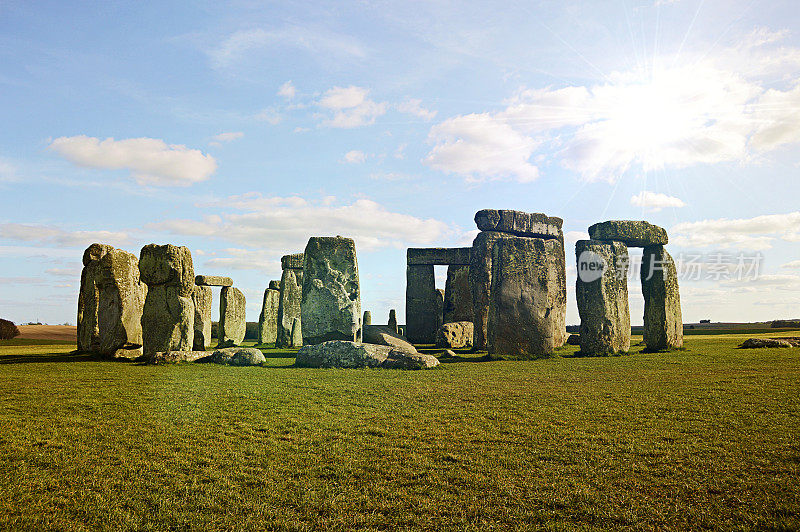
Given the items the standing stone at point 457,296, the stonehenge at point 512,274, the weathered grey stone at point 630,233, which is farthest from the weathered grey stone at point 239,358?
the standing stone at point 457,296

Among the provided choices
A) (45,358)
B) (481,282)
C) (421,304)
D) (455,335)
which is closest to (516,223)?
(481,282)

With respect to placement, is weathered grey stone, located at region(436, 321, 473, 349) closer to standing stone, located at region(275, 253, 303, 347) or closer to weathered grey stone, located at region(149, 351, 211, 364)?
standing stone, located at region(275, 253, 303, 347)

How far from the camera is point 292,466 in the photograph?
3561 millimetres

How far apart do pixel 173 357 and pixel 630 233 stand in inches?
466

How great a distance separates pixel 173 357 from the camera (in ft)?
33.3

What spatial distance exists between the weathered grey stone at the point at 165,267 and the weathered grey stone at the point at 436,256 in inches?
402

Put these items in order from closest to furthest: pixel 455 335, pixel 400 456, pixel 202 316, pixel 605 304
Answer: pixel 400 456 → pixel 605 304 → pixel 202 316 → pixel 455 335

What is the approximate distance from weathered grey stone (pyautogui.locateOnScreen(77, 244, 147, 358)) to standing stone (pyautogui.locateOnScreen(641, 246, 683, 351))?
517 inches

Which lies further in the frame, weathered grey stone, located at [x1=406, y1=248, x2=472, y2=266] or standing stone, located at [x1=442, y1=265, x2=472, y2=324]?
weathered grey stone, located at [x1=406, y1=248, x2=472, y2=266]

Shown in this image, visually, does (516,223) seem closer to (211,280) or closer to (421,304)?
(421,304)

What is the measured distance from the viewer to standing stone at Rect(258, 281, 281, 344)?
17.4 metres

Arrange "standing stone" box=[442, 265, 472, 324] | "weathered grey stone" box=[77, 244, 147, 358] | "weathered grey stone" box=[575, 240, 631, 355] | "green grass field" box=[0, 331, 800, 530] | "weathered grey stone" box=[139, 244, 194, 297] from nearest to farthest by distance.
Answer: "green grass field" box=[0, 331, 800, 530] < "weathered grey stone" box=[139, 244, 194, 297] < "weathered grey stone" box=[77, 244, 147, 358] < "weathered grey stone" box=[575, 240, 631, 355] < "standing stone" box=[442, 265, 472, 324]

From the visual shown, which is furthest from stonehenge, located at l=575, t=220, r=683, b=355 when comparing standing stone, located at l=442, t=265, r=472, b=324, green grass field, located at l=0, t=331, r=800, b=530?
standing stone, located at l=442, t=265, r=472, b=324

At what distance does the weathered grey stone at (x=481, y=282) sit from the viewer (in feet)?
46.2
